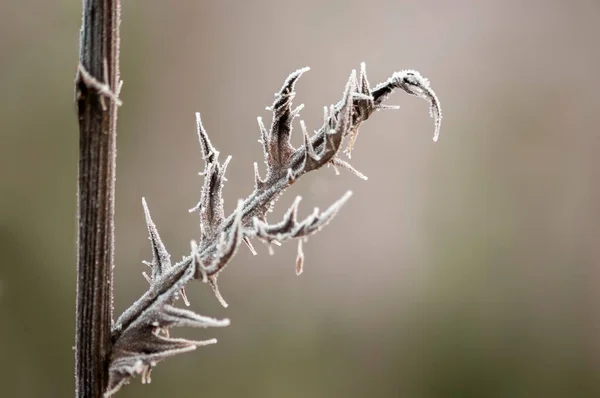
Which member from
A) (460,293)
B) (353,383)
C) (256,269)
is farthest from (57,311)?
(460,293)

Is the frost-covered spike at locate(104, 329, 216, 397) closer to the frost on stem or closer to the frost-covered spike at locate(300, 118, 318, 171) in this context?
the frost on stem

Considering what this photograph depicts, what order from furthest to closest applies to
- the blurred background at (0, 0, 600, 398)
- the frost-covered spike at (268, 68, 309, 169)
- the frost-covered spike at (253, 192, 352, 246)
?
the blurred background at (0, 0, 600, 398) < the frost-covered spike at (268, 68, 309, 169) < the frost-covered spike at (253, 192, 352, 246)

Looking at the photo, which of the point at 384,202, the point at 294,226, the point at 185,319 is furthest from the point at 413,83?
the point at 384,202

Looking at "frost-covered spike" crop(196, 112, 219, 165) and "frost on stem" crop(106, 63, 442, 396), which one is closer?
"frost on stem" crop(106, 63, 442, 396)

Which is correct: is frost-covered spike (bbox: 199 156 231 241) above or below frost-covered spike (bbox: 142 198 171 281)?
above

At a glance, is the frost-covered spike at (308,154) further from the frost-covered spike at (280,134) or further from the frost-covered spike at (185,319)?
the frost-covered spike at (185,319)

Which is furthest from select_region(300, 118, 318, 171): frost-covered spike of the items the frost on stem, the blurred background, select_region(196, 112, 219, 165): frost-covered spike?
the blurred background

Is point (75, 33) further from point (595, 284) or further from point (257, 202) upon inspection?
point (595, 284)

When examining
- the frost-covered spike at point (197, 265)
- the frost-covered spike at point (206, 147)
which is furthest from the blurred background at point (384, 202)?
the frost-covered spike at point (197, 265)
